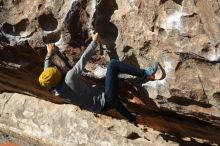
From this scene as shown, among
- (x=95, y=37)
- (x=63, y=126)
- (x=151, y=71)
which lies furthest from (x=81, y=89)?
(x=63, y=126)

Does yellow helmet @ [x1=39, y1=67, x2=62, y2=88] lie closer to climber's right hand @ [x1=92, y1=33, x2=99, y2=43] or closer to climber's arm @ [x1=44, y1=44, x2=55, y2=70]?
climber's arm @ [x1=44, y1=44, x2=55, y2=70]

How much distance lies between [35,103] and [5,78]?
55 centimetres

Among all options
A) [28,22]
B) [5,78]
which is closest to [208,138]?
[28,22]

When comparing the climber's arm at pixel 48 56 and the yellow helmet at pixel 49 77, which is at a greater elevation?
the climber's arm at pixel 48 56

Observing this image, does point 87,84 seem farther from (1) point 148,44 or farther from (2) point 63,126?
(2) point 63,126

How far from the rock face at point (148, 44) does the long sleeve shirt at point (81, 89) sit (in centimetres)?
18

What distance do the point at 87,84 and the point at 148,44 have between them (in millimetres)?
736

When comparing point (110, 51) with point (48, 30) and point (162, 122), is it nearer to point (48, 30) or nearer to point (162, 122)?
point (48, 30)

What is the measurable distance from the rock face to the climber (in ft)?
0.42

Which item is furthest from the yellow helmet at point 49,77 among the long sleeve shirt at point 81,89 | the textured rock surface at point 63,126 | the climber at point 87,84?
the textured rock surface at point 63,126

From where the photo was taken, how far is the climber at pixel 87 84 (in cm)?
418

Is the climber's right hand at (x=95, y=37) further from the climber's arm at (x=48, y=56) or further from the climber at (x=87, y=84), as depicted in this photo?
the climber's arm at (x=48, y=56)

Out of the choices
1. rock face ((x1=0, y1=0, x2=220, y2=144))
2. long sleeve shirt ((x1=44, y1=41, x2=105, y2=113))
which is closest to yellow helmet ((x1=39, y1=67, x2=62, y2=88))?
long sleeve shirt ((x1=44, y1=41, x2=105, y2=113))

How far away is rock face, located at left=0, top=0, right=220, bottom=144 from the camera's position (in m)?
3.82
